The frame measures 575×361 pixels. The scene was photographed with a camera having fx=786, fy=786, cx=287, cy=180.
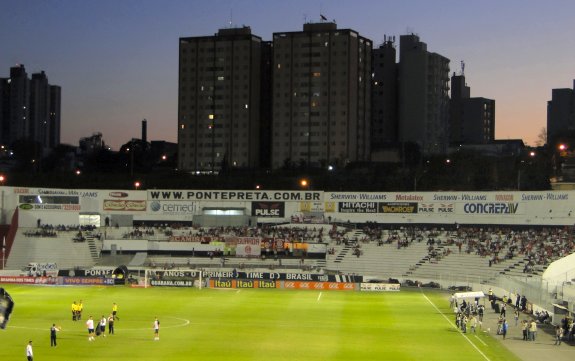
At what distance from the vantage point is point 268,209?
105312 mm

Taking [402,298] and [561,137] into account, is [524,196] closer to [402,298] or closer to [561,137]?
[402,298]

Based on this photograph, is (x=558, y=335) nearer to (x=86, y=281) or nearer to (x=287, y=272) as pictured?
(x=287, y=272)

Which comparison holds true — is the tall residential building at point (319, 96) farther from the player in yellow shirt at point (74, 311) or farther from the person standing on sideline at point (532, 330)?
the person standing on sideline at point (532, 330)

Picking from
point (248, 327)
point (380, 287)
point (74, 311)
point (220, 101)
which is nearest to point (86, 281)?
point (74, 311)

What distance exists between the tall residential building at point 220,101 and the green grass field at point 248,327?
109400mm

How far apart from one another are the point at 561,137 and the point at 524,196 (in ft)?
209

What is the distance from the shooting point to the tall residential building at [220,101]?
7180 inches

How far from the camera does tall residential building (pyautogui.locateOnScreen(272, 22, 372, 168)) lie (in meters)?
175

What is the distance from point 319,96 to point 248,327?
12958cm

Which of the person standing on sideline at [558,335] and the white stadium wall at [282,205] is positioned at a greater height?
the white stadium wall at [282,205]

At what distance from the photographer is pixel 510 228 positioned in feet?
317

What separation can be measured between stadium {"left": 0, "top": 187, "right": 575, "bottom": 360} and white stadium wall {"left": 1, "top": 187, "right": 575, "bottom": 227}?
0.17 m

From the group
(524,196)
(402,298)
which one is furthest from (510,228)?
(402,298)

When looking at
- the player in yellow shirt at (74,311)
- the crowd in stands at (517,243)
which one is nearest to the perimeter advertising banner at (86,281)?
the player in yellow shirt at (74,311)
